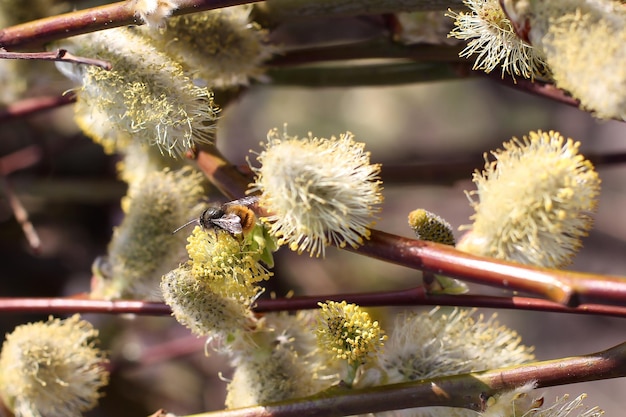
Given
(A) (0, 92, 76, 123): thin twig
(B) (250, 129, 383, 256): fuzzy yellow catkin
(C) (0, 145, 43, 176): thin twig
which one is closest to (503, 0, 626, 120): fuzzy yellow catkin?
(B) (250, 129, 383, 256): fuzzy yellow catkin

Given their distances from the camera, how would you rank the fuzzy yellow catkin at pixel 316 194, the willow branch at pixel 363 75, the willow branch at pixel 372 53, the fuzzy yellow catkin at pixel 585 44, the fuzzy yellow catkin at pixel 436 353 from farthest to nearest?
the willow branch at pixel 363 75 < the willow branch at pixel 372 53 < the fuzzy yellow catkin at pixel 436 353 < the fuzzy yellow catkin at pixel 316 194 < the fuzzy yellow catkin at pixel 585 44

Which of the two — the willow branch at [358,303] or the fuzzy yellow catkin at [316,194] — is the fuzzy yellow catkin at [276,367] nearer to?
the willow branch at [358,303]

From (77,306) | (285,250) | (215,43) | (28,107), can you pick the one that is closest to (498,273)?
(215,43)

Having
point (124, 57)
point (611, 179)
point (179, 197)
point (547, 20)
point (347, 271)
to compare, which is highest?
point (547, 20)

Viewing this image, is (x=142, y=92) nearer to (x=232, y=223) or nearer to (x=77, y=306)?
(x=232, y=223)

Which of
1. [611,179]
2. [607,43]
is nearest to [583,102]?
[607,43]

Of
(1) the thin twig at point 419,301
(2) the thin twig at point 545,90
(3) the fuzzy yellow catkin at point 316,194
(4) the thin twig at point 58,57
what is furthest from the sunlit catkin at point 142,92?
(2) the thin twig at point 545,90

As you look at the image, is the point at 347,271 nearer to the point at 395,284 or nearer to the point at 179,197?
the point at 395,284

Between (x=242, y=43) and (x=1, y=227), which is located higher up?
(x=242, y=43)
